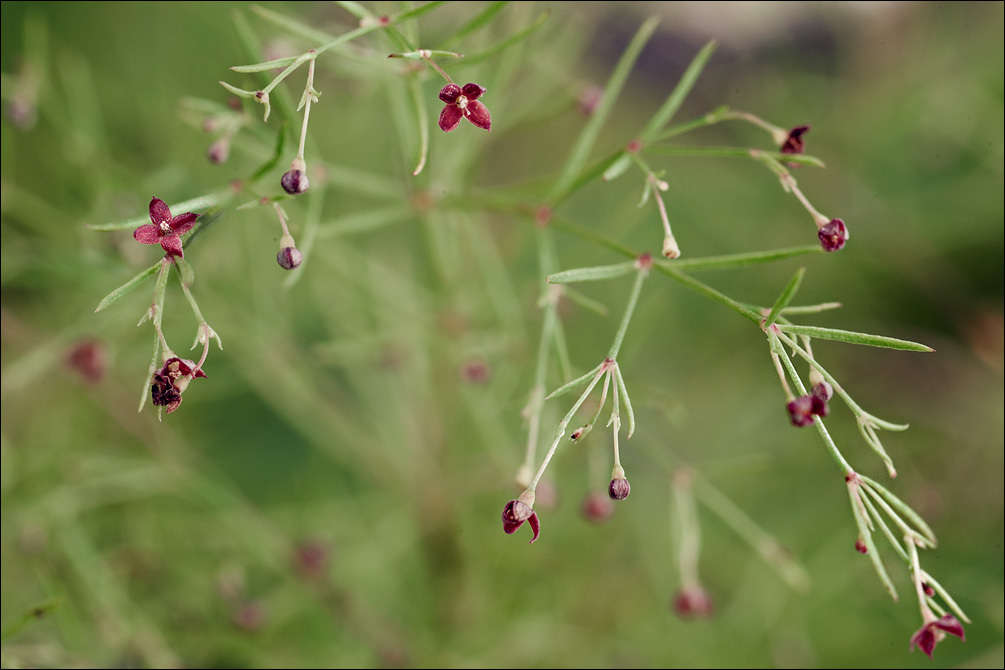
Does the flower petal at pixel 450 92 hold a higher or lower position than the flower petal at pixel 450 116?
higher

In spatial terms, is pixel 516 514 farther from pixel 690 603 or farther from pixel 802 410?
pixel 690 603

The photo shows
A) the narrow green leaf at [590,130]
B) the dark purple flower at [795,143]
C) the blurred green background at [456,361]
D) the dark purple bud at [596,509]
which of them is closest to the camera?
the dark purple flower at [795,143]

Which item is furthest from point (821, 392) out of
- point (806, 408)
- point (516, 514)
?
point (516, 514)

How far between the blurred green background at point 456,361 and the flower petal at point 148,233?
0.92ft

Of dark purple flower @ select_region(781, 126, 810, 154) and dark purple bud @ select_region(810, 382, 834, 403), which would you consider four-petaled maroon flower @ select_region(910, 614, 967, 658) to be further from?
dark purple flower @ select_region(781, 126, 810, 154)

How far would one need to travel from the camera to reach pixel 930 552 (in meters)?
1.63

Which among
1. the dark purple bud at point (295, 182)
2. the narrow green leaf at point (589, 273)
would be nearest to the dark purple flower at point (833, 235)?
the narrow green leaf at point (589, 273)

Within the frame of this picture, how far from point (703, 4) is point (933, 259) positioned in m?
1.27

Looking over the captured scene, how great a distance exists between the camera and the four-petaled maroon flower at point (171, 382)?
0.67 m

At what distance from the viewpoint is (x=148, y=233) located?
2.27ft

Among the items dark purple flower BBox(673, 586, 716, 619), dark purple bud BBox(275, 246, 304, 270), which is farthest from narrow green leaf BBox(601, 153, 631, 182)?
dark purple flower BBox(673, 586, 716, 619)

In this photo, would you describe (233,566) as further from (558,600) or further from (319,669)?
(558,600)

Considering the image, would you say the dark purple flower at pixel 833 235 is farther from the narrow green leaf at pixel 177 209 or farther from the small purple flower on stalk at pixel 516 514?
the narrow green leaf at pixel 177 209

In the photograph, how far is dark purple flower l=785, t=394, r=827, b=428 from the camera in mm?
654
